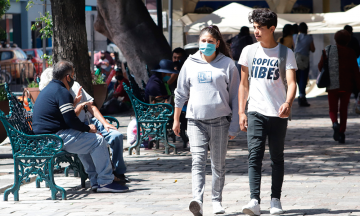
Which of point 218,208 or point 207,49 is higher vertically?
point 207,49

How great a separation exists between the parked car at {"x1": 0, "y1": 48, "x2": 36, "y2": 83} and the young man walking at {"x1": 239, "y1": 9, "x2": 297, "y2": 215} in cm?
2025

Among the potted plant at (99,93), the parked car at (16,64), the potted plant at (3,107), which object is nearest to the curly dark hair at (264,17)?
the potted plant at (3,107)

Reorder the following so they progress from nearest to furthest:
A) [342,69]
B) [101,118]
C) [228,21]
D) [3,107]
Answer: [101,118] < [3,107] < [342,69] < [228,21]

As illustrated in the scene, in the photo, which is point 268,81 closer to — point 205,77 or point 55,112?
point 205,77

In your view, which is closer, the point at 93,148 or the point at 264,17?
the point at 264,17

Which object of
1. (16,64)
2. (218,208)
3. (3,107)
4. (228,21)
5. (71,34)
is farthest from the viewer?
(16,64)

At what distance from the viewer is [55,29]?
856 centimetres

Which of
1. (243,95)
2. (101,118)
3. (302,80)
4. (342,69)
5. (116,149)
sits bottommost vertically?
(302,80)

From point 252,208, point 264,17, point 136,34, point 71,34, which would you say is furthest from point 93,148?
point 136,34

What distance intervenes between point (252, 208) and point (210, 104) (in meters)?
0.95

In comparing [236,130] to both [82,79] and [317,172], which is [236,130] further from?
[82,79]

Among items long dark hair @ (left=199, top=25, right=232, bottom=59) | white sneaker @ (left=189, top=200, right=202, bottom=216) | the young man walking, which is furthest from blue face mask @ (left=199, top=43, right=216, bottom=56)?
white sneaker @ (left=189, top=200, right=202, bottom=216)

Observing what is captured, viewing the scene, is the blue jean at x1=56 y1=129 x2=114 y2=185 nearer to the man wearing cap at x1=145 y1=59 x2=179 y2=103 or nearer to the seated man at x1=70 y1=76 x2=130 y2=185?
the seated man at x1=70 y1=76 x2=130 y2=185

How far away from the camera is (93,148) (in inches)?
243
